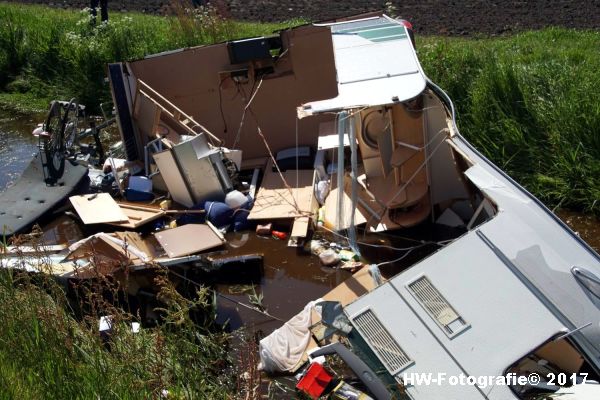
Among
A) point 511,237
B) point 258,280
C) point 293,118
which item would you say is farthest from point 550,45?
point 511,237

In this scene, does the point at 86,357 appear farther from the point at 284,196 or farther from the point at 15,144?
the point at 15,144

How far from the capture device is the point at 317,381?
4953 mm

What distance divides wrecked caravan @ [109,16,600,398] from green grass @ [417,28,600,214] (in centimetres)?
140

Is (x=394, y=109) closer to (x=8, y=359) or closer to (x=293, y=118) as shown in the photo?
(x=293, y=118)

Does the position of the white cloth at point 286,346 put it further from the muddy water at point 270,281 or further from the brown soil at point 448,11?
the brown soil at point 448,11

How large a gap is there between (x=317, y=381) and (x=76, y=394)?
5.73ft

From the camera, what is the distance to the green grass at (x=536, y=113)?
806 cm

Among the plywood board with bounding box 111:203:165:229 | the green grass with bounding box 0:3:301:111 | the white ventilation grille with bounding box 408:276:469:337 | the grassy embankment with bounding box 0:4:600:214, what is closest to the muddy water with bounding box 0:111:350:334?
the plywood board with bounding box 111:203:165:229

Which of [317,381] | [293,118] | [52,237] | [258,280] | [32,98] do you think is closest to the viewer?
[317,381]

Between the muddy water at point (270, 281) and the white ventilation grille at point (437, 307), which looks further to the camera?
the muddy water at point (270, 281)

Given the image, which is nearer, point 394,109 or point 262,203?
point 394,109

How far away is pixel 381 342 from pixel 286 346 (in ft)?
4.81

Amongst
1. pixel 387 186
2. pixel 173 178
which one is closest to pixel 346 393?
pixel 387 186

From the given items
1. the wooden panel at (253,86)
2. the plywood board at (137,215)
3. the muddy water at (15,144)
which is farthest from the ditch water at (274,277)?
the muddy water at (15,144)
